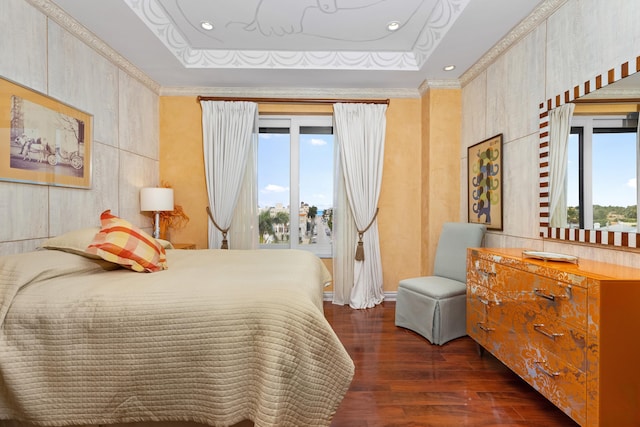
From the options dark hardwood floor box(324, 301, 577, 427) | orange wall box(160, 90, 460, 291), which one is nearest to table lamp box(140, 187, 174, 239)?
orange wall box(160, 90, 460, 291)

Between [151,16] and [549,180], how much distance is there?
343 cm

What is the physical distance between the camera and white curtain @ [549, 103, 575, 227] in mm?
2047

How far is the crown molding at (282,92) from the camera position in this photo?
3762mm

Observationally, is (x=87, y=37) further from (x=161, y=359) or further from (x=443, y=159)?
(x=443, y=159)

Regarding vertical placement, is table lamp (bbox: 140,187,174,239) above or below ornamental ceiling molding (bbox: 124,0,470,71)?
below

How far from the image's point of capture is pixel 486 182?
3.02 meters

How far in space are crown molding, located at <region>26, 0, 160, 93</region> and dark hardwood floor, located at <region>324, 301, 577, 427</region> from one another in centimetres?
338

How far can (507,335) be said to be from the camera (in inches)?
78.7

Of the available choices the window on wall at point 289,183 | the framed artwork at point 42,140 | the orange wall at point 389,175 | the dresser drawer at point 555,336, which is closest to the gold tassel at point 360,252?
the orange wall at point 389,175

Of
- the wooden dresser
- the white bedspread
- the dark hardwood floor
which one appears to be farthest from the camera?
the dark hardwood floor

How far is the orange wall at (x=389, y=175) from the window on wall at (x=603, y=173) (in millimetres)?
1813

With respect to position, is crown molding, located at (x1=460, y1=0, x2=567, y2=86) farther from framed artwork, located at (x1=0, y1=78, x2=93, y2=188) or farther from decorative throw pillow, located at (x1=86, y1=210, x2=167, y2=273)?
framed artwork, located at (x1=0, y1=78, x2=93, y2=188)

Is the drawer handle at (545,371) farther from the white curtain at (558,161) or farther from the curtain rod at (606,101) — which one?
the curtain rod at (606,101)

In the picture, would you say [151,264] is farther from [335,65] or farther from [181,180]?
[335,65]
